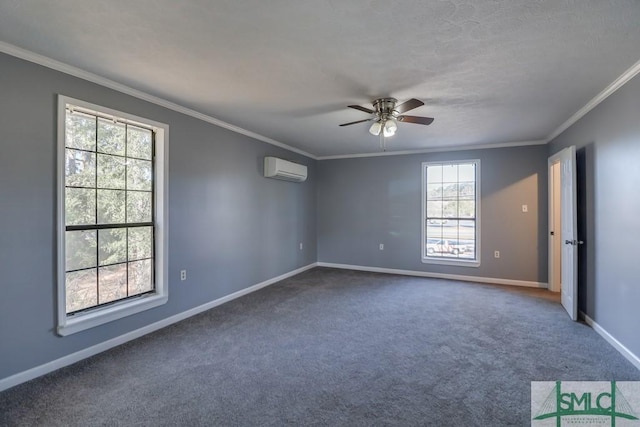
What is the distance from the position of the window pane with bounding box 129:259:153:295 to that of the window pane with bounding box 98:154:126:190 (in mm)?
797

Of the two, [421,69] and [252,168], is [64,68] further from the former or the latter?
[421,69]

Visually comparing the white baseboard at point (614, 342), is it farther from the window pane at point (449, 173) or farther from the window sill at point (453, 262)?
the window pane at point (449, 173)

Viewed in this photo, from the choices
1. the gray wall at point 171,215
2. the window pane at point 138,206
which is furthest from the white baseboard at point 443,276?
the window pane at point 138,206

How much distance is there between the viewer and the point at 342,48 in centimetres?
211

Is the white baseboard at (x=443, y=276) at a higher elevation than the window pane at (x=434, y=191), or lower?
lower

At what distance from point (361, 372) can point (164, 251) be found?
2312 mm

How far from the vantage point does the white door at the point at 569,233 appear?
3432mm

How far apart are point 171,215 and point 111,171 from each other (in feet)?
2.33

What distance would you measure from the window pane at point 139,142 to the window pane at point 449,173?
4.69 metres

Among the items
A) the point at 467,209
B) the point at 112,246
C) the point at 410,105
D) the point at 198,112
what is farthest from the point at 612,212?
the point at 112,246

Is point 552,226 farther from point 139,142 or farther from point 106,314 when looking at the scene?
point 106,314

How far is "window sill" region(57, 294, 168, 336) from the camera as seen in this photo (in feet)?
8.03

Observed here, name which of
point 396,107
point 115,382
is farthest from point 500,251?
point 115,382

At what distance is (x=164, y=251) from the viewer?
3.25m
